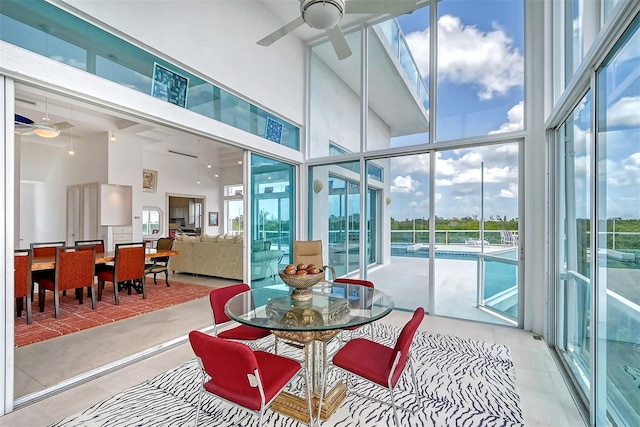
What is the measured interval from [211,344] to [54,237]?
8.78 metres

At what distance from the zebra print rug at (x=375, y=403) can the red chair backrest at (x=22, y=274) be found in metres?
2.47

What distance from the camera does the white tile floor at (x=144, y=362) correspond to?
79.7 inches

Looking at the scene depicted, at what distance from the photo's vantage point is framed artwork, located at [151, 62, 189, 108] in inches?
115

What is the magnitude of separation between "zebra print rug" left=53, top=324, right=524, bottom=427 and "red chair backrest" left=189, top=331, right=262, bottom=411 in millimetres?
574

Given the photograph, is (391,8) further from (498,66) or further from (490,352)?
(490,352)

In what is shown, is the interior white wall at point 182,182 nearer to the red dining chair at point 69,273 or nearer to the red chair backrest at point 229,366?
the red dining chair at point 69,273

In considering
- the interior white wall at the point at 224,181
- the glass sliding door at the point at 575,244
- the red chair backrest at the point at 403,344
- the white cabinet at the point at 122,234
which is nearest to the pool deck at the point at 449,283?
the glass sliding door at the point at 575,244

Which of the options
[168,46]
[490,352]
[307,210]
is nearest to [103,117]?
[168,46]

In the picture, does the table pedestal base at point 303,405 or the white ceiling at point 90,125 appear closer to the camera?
the table pedestal base at point 303,405

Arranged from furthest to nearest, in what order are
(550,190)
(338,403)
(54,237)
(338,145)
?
(54,237) < (338,145) < (550,190) < (338,403)

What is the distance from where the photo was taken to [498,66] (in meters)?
3.79

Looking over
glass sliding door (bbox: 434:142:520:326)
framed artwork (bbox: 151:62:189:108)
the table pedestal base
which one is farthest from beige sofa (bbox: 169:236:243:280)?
the table pedestal base

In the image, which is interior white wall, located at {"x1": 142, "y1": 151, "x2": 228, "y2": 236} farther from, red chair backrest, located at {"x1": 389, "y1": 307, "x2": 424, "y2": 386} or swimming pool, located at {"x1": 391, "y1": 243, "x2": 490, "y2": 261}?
red chair backrest, located at {"x1": 389, "y1": 307, "x2": 424, "y2": 386}

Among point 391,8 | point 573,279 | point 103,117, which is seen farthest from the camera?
point 103,117
